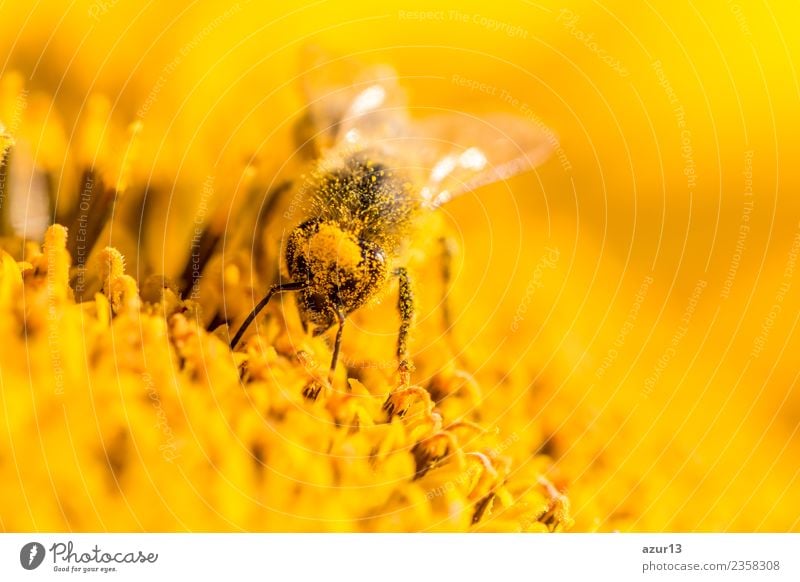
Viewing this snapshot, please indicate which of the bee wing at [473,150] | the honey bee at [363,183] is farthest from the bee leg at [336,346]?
the bee wing at [473,150]

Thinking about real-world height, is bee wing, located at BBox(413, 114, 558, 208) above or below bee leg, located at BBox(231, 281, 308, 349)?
above

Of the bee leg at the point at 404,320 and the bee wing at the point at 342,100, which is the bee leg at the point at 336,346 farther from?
the bee wing at the point at 342,100

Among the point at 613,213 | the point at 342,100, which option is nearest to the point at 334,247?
the point at 342,100

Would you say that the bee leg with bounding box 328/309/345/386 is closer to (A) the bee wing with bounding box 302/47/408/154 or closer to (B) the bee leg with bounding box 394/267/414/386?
(B) the bee leg with bounding box 394/267/414/386

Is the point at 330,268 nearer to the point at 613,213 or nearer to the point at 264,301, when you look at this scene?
the point at 264,301

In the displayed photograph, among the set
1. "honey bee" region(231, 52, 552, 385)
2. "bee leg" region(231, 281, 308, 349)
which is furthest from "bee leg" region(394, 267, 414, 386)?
"bee leg" region(231, 281, 308, 349)

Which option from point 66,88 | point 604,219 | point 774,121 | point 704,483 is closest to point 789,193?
point 774,121

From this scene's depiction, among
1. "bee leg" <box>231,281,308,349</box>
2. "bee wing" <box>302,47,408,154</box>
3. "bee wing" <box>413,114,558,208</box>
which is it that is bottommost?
"bee leg" <box>231,281,308,349</box>
